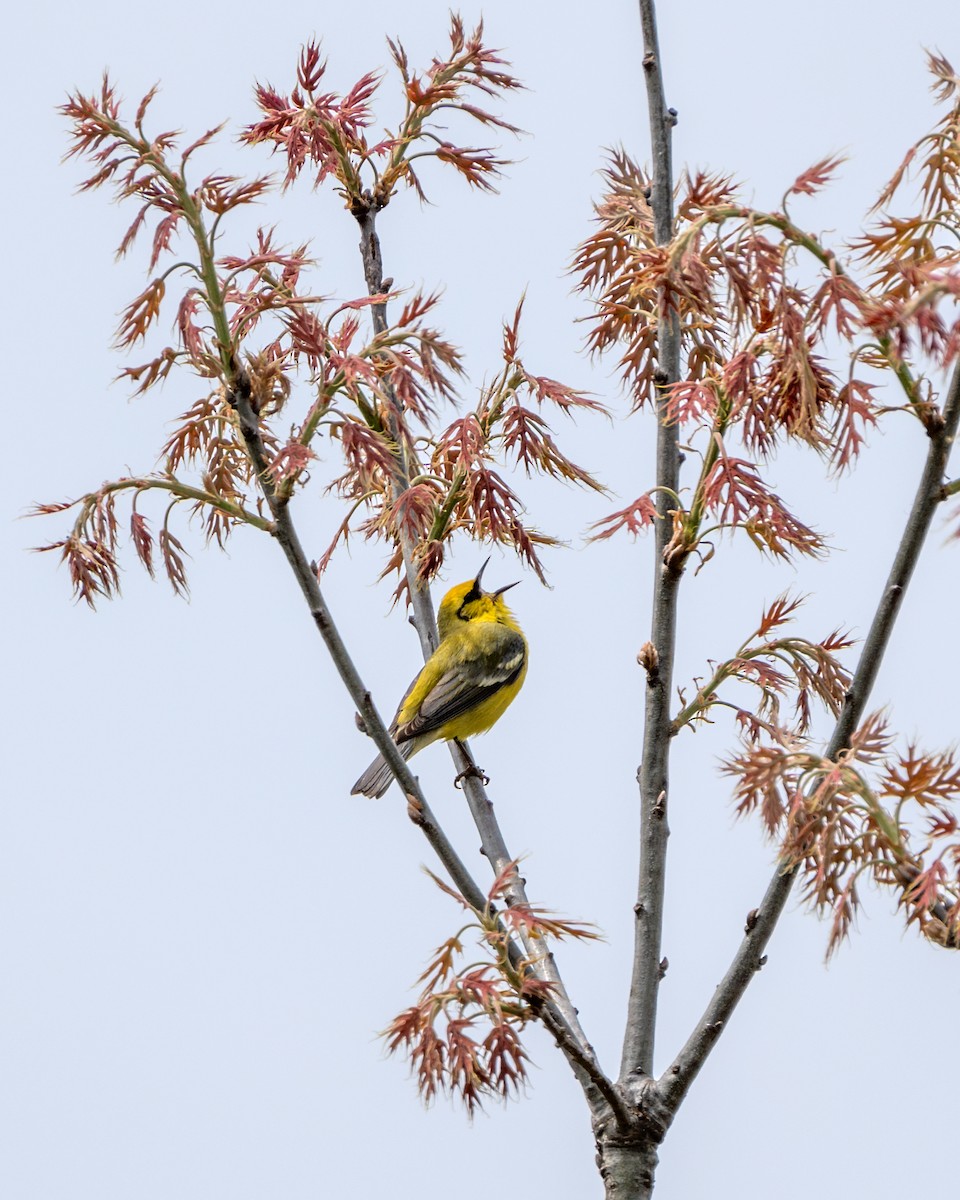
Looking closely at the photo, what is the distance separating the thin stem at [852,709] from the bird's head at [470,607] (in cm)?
466

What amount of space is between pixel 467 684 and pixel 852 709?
429 cm

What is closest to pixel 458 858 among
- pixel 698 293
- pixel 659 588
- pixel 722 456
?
pixel 659 588

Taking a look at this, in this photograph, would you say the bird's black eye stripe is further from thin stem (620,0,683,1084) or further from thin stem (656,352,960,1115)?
thin stem (656,352,960,1115)

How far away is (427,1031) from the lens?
3.07m

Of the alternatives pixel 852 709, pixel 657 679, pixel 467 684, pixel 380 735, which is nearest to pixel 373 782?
pixel 467 684

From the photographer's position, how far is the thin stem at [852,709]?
2.88 meters

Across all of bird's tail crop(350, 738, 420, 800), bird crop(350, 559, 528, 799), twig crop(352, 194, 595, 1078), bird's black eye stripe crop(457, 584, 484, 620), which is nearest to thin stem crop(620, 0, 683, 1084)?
twig crop(352, 194, 595, 1078)

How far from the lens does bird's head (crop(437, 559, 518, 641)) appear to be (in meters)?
8.12

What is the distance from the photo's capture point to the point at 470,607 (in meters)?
8.16

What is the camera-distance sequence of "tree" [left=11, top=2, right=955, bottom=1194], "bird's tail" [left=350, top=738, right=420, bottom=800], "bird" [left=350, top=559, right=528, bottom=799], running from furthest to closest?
"bird" [left=350, top=559, right=528, bottom=799] → "bird's tail" [left=350, top=738, right=420, bottom=800] → "tree" [left=11, top=2, right=955, bottom=1194]

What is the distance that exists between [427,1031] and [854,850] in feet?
3.17

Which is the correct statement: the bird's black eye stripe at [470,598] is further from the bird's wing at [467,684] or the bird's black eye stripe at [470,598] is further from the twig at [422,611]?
the twig at [422,611]

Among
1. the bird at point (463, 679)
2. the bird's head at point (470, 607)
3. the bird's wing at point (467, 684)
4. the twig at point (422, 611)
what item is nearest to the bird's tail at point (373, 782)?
the bird at point (463, 679)

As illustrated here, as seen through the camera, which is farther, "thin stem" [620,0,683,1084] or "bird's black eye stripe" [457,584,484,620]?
"bird's black eye stripe" [457,584,484,620]
